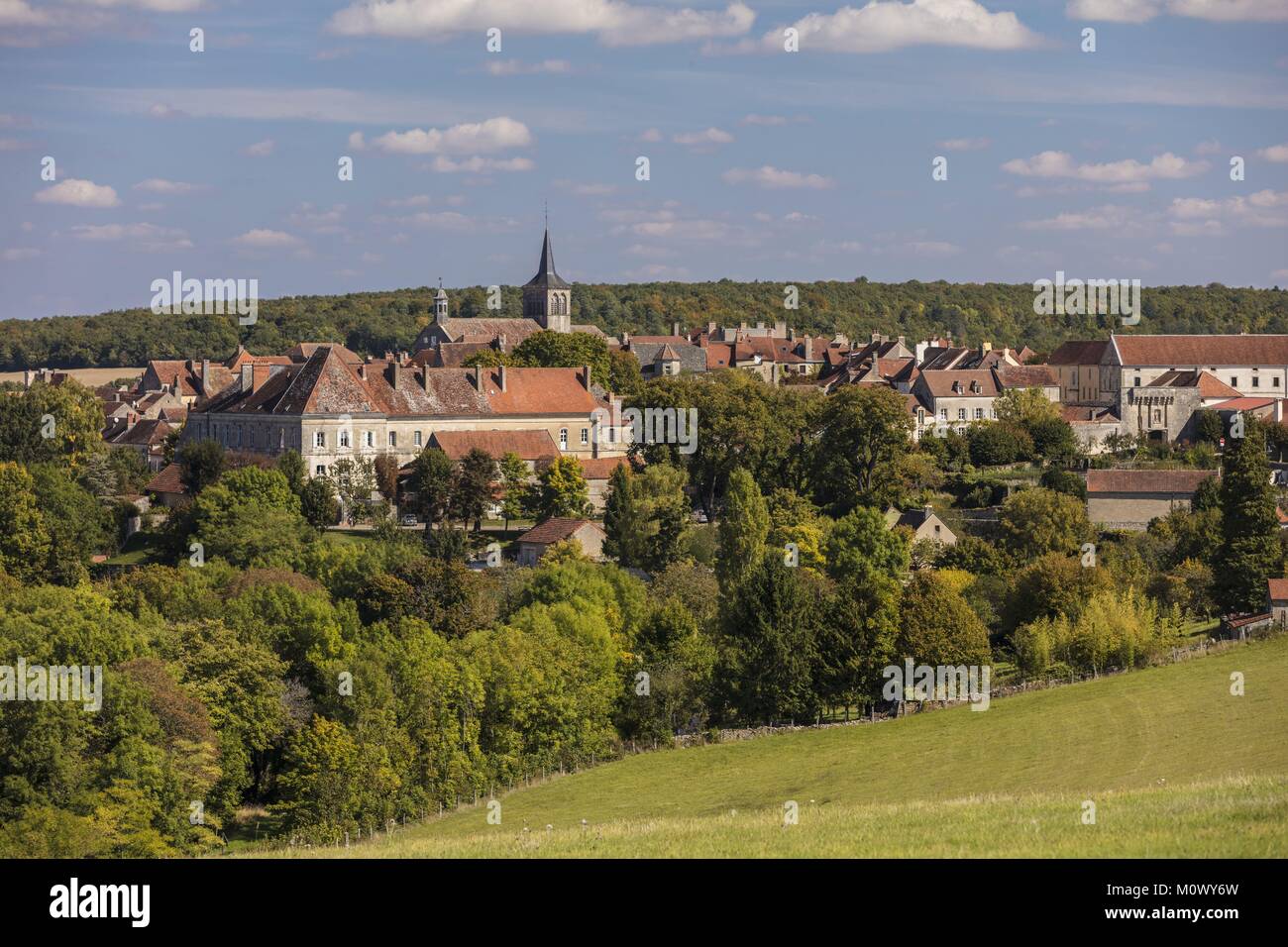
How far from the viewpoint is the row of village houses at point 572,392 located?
72375 mm

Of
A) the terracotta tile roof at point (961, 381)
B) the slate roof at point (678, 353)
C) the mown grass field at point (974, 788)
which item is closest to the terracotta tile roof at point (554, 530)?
the mown grass field at point (974, 788)

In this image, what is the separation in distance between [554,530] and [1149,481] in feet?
77.4

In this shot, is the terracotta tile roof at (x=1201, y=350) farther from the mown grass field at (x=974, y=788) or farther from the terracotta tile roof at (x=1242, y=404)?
the mown grass field at (x=974, y=788)

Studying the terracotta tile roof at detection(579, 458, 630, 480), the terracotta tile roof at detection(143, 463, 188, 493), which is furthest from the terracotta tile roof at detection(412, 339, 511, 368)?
the terracotta tile roof at detection(143, 463, 188, 493)

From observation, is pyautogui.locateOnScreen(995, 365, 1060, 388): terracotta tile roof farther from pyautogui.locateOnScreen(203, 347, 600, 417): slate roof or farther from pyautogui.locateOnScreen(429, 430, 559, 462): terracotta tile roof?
pyautogui.locateOnScreen(429, 430, 559, 462): terracotta tile roof

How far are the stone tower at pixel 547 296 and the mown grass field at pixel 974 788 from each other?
88902mm

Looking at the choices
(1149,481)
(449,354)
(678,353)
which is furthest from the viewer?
(678,353)

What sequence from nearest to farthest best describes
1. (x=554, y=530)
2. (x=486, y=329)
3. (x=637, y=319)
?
1. (x=554, y=530)
2. (x=486, y=329)
3. (x=637, y=319)

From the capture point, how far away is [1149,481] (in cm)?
6738

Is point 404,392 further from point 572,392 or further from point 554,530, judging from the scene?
point 554,530

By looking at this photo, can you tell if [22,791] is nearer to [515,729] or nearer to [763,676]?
[515,729]

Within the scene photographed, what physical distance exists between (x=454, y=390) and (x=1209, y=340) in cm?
4697

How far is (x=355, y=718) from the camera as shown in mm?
36688

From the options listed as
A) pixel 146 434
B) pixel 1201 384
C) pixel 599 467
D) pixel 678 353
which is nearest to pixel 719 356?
pixel 678 353
